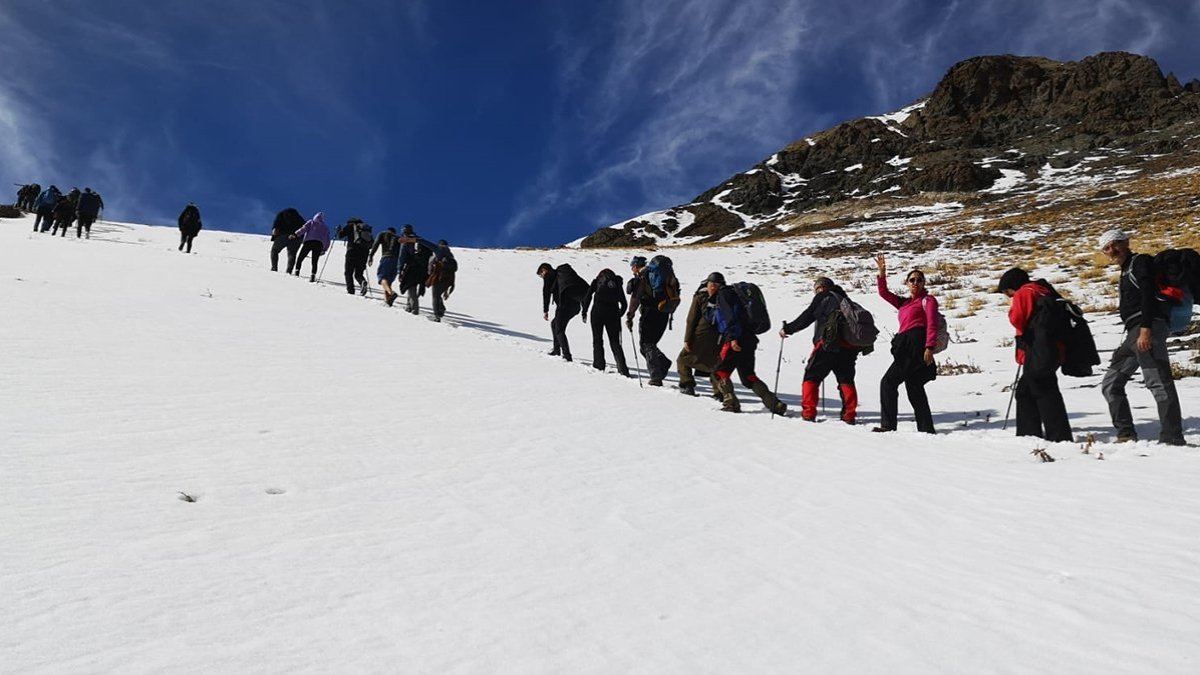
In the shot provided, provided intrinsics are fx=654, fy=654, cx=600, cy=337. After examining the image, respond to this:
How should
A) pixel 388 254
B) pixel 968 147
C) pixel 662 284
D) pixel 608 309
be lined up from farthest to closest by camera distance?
pixel 968 147, pixel 388 254, pixel 608 309, pixel 662 284

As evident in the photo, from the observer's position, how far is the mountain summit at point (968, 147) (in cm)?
8300

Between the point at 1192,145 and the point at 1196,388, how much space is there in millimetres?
90599

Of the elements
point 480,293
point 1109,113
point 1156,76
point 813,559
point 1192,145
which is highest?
point 1156,76

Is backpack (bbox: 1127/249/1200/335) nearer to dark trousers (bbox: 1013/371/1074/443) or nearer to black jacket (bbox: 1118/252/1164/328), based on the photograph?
black jacket (bbox: 1118/252/1164/328)

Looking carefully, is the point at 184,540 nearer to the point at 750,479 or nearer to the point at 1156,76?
the point at 750,479

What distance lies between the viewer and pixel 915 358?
6777 mm

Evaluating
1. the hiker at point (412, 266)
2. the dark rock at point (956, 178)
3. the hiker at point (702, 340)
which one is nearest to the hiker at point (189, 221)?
the hiker at point (412, 266)

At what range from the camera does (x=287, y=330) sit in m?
8.52

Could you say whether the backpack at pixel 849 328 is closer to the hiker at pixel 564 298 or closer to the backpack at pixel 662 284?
the backpack at pixel 662 284

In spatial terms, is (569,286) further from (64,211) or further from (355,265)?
(64,211)

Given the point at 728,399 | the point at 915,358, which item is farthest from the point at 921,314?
the point at 728,399

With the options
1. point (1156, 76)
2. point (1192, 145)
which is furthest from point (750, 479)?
point (1156, 76)

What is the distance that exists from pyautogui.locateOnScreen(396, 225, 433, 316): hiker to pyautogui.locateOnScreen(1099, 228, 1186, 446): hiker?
10.5 m

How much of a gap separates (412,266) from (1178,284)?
439 inches
